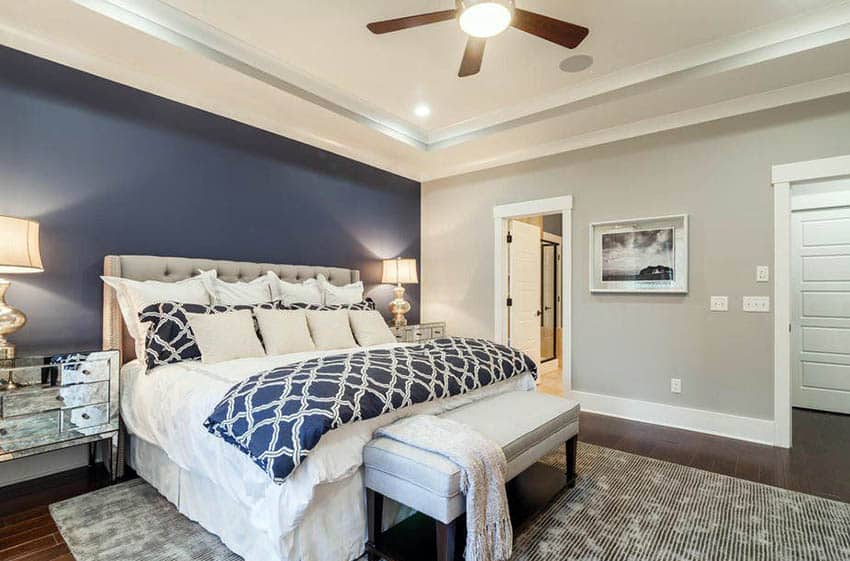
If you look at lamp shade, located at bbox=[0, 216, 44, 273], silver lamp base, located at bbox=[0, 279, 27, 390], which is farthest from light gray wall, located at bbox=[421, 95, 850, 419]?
silver lamp base, located at bbox=[0, 279, 27, 390]

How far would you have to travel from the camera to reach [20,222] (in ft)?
7.84

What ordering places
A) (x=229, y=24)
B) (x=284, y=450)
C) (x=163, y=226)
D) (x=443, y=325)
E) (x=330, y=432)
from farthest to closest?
(x=443, y=325), (x=163, y=226), (x=229, y=24), (x=330, y=432), (x=284, y=450)

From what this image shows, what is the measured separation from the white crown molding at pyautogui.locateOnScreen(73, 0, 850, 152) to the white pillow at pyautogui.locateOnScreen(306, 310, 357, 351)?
1.82 meters

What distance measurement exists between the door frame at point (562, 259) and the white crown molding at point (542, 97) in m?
0.92

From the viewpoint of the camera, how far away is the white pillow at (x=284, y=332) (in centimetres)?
292

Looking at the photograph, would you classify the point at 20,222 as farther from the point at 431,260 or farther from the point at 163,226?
the point at 431,260

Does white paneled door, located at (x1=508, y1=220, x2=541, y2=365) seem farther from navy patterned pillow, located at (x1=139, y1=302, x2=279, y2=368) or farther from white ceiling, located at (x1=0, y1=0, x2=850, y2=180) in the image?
navy patterned pillow, located at (x1=139, y1=302, x2=279, y2=368)

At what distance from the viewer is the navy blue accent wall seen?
2670mm

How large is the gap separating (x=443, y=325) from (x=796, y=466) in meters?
3.39

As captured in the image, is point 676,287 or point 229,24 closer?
point 229,24

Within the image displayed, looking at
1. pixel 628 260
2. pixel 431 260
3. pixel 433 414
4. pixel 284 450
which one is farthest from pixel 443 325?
pixel 284 450

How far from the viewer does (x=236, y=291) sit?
3.31 metres

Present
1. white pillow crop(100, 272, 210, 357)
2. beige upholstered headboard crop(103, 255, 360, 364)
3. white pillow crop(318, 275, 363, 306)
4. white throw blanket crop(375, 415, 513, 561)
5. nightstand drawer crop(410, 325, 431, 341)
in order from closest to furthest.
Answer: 1. white throw blanket crop(375, 415, 513, 561)
2. white pillow crop(100, 272, 210, 357)
3. beige upholstered headboard crop(103, 255, 360, 364)
4. white pillow crop(318, 275, 363, 306)
5. nightstand drawer crop(410, 325, 431, 341)

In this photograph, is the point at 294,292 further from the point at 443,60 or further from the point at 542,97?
the point at 542,97
